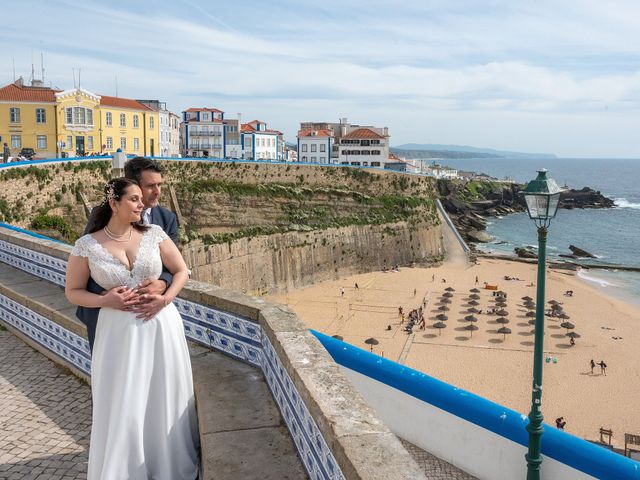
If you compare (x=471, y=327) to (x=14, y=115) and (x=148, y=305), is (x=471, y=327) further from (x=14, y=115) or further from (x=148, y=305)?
(x=14, y=115)

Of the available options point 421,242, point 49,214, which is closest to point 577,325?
point 421,242

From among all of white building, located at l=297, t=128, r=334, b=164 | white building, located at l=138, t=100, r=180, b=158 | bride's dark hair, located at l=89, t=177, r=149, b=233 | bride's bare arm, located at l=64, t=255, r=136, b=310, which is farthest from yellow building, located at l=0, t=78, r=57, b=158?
bride's bare arm, located at l=64, t=255, r=136, b=310

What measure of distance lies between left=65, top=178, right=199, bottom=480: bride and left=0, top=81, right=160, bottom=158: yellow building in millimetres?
39466

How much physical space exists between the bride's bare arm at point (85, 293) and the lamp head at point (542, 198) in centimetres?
610

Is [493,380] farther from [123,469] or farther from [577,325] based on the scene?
[123,469]

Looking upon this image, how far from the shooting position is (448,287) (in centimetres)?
4428

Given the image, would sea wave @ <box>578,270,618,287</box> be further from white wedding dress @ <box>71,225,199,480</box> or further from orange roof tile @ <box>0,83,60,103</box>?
white wedding dress @ <box>71,225,199,480</box>

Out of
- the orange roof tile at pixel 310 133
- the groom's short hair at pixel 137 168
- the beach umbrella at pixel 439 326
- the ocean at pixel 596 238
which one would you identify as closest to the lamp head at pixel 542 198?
the groom's short hair at pixel 137 168

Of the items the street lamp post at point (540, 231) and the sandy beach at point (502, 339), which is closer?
the street lamp post at point (540, 231)

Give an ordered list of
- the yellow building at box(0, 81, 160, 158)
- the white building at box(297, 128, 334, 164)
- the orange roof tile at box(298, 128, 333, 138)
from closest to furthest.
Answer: the yellow building at box(0, 81, 160, 158) < the white building at box(297, 128, 334, 164) < the orange roof tile at box(298, 128, 333, 138)

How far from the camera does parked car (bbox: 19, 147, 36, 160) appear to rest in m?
37.4

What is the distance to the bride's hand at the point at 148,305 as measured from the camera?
395cm

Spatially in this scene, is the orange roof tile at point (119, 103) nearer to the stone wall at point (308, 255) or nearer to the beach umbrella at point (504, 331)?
the stone wall at point (308, 255)

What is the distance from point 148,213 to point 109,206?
0.72m
